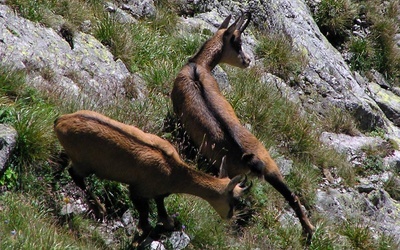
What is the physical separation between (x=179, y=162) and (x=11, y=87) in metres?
2.54

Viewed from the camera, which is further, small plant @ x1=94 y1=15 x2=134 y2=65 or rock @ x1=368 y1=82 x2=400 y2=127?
rock @ x1=368 y1=82 x2=400 y2=127

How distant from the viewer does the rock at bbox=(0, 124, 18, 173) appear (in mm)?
7270

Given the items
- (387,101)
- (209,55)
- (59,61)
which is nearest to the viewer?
(59,61)

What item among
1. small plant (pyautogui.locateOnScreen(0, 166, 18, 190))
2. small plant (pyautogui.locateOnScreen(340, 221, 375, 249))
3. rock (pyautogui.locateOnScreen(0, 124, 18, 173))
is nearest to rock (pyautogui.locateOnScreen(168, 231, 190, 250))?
small plant (pyautogui.locateOnScreen(0, 166, 18, 190))

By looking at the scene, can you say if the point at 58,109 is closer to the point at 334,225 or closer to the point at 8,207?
the point at 8,207

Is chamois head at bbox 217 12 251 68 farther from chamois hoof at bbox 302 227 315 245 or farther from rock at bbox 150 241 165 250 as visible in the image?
rock at bbox 150 241 165 250

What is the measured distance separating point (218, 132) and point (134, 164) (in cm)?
210

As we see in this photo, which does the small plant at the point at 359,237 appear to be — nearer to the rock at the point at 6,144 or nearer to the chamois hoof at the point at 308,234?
the chamois hoof at the point at 308,234

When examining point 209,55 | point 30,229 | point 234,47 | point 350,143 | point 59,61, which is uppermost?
point 234,47

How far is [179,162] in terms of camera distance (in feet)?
25.0

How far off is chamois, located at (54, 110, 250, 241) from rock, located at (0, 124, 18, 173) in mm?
499

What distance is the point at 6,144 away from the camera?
7.32 m

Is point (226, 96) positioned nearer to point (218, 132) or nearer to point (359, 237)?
point (218, 132)

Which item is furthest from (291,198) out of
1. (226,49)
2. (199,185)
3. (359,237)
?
(226,49)
